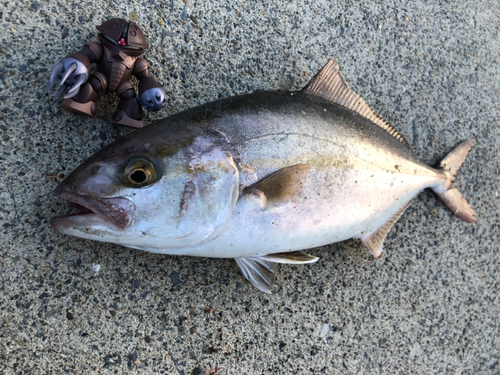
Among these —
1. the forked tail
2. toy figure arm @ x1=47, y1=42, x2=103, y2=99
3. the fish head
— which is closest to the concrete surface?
the forked tail

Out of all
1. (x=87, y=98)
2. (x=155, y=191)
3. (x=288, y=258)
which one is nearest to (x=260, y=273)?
(x=288, y=258)

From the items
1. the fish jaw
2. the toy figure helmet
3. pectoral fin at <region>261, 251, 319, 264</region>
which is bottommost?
pectoral fin at <region>261, 251, 319, 264</region>

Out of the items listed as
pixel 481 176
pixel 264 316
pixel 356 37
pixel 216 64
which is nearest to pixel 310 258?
pixel 264 316

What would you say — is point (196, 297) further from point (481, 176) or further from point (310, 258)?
point (481, 176)

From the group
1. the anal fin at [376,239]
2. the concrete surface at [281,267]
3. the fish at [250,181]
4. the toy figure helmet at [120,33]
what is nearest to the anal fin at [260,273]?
the fish at [250,181]

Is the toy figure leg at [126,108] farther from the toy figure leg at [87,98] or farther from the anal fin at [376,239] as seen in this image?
the anal fin at [376,239]

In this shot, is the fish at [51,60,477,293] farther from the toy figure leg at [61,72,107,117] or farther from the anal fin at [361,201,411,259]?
the toy figure leg at [61,72,107,117]
